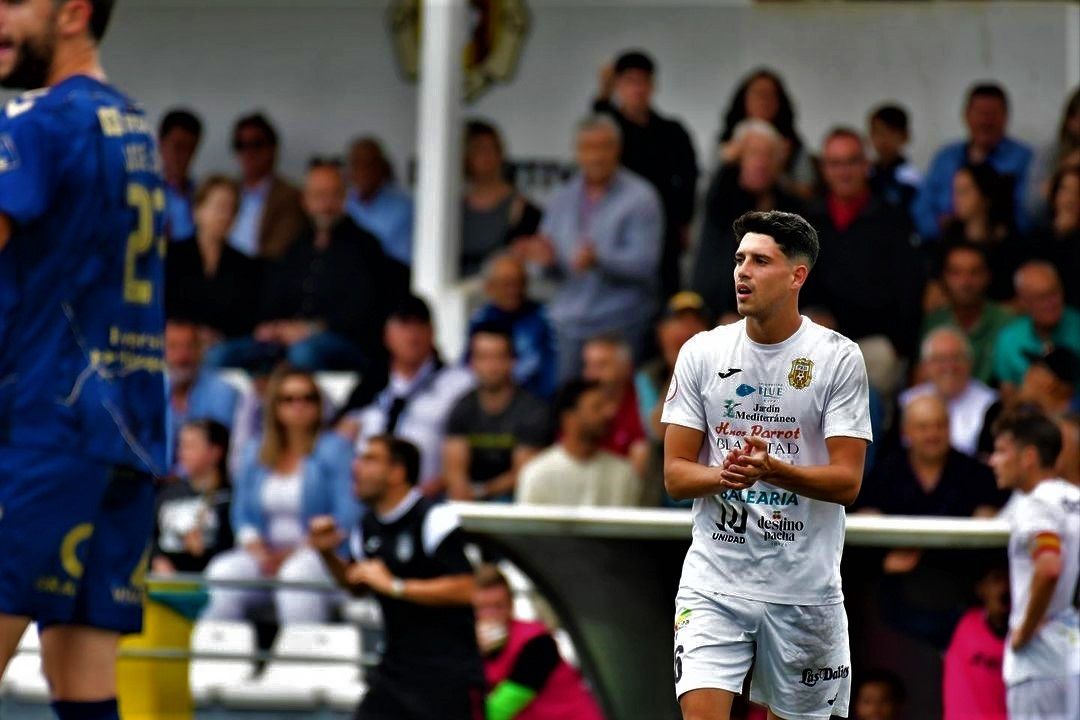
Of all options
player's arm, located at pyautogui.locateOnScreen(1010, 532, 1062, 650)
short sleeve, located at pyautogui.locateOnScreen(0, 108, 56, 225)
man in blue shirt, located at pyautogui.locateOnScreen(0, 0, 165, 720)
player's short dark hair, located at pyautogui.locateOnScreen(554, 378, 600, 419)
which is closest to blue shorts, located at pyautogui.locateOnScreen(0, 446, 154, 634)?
man in blue shirt, located at pyautogui.locateOnScreen(0, 0, 165, 720)

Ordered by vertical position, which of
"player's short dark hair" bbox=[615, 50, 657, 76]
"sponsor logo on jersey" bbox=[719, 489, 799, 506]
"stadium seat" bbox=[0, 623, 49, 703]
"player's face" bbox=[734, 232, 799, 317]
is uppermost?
"player's short dark hair" bbox=[615, 50, 657, 76]

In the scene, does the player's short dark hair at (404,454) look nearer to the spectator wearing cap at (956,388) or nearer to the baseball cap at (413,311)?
A: the spectator wearing cap at (956,388)

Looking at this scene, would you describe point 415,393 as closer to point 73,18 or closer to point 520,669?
point 520,669

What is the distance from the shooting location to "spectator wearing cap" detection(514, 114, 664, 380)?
1158 cm

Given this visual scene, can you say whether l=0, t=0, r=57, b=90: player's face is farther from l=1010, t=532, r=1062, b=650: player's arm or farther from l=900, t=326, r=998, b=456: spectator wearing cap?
l=900, t=326, r=998, b=456: spectator wearing cap

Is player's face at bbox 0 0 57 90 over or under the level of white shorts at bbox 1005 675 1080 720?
over

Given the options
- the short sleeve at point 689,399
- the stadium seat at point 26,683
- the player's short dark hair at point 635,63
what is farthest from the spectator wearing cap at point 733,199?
the short sleeve at point 689,399

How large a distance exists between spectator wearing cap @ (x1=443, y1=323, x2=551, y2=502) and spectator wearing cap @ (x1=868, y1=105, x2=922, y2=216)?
2594 millimetres

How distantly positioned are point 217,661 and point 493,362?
214cm

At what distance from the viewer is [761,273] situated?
540 centimetres

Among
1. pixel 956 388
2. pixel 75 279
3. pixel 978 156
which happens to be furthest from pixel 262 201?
pixel 75 279

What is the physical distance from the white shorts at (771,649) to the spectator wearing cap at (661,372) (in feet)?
13.3

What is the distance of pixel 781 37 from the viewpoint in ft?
48.6

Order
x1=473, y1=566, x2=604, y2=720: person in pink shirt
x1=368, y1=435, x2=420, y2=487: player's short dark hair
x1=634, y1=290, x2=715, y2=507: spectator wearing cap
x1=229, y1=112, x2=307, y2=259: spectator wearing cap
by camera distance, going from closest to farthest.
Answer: x1=368, y1=435, x2=420, y2=487: player's short dark hair, x1=473, y1=566, x2=604, y2=720: person in pink shirt, x1=634, y1=290, x2=715, y2=507: spectator wearing cap, x1=229, y1=112, x2=307, y2=259: spectator wearing cap
